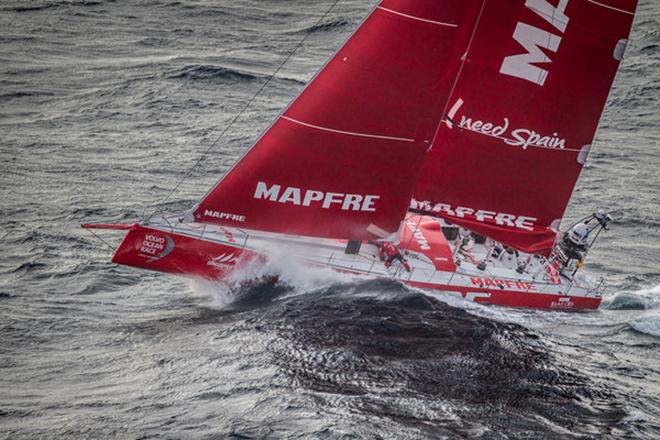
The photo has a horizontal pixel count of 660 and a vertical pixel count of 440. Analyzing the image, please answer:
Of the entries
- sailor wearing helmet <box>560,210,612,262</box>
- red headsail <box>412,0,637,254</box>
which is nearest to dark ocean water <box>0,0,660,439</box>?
sailor wearing helmet <box>560,210,612,262</box>

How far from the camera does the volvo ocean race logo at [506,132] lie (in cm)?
2248

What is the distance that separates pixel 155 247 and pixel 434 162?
7751 mm

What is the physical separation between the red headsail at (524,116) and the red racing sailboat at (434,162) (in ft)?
0.10

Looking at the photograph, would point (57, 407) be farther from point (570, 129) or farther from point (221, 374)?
point (570, 129)

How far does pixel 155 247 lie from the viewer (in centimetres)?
2033

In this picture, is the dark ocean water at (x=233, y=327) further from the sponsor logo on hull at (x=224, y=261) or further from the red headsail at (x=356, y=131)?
the red headsail at (x=356, y=131)

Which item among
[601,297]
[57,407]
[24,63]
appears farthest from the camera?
[24,63]

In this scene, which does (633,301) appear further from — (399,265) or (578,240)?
(399,265)

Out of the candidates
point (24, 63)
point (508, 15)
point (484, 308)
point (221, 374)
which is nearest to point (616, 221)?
point (484, 308)

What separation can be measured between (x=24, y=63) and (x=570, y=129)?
25361mm

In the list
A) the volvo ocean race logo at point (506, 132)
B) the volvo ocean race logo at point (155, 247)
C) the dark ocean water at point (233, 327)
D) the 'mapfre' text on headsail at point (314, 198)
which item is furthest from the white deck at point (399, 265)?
the volvo ocean race logo at point (506, 132)

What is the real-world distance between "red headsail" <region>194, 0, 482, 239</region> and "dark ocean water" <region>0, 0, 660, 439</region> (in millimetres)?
2003

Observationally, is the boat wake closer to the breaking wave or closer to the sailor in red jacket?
the sailor in red jacket

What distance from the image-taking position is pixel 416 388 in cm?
1769
